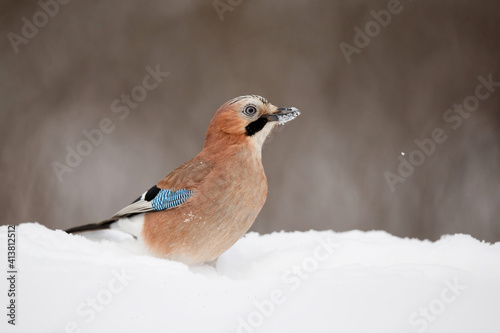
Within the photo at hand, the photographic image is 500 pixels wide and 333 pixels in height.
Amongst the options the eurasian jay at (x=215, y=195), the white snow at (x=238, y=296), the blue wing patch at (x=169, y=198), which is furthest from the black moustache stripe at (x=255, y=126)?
the white snow at (x=238, y=296)

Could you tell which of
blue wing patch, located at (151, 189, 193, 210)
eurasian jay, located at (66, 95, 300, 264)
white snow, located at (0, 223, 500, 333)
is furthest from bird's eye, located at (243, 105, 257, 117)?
white snow, located at (0, 223, 500, 333)

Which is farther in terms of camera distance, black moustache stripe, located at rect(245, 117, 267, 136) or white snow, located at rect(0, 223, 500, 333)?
black moustache stripe, located at rect(245, 117, 267, 136)

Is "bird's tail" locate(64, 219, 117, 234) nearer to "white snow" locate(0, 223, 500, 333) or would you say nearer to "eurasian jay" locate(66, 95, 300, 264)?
"eurasian jay" locate(66, 95, 300, 264)

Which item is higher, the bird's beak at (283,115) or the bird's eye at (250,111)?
the bird's eye at (250,111)

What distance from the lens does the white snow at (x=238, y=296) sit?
2.50 ft

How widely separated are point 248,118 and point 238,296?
17.1 inches

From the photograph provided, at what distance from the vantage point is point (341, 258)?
1118 mm

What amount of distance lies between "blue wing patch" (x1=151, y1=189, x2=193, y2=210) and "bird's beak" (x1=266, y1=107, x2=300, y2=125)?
0.81 ft

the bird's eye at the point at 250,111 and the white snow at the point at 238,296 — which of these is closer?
the white snow at the point at 238,296

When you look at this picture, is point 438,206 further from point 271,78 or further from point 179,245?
point 179,245

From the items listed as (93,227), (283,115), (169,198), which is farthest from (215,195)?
(93,227)

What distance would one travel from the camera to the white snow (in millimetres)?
763

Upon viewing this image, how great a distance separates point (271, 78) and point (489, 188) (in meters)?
0.91

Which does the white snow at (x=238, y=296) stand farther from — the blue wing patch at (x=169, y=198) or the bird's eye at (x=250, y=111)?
the bird's eye at (x=250, y=111)
